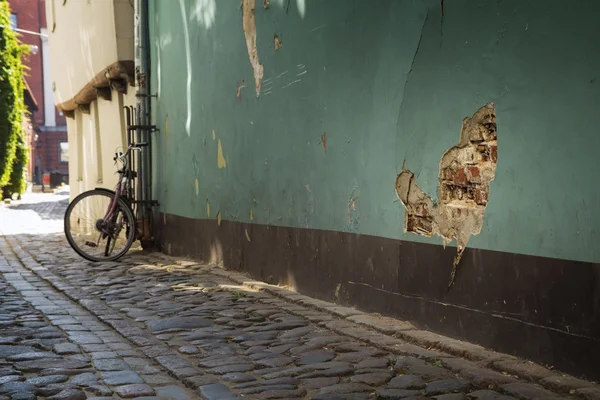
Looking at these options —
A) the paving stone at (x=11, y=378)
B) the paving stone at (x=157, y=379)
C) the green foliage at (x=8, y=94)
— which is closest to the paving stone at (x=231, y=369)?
the paving stone at (x=157, y=379)

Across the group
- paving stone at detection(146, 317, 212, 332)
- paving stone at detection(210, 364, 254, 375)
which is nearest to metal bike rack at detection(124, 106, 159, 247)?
paving stone at detection(146, 317, 212, 332)

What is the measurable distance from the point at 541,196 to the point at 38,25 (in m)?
60.6

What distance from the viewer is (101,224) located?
35.1 feet

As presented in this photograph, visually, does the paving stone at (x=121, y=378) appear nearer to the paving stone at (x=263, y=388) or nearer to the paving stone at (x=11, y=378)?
the paving stone at (x=11, y=378)

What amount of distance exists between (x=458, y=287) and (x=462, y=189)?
0.57 meters

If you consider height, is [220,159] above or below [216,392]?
above

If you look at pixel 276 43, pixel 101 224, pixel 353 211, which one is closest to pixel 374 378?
pixel 353 211

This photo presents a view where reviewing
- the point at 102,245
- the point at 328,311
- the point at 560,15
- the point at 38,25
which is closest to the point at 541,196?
the point at 560,15

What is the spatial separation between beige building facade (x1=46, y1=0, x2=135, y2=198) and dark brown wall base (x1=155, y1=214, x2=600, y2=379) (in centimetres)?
578

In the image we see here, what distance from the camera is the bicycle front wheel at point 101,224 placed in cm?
1072

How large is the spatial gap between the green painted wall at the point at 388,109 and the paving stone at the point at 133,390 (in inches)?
78.4

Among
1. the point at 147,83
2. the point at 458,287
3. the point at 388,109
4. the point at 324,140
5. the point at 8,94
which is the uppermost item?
the point at 8,94

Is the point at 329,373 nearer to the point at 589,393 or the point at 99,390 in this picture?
the point at 99,390

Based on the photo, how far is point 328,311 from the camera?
6574 millimetres
